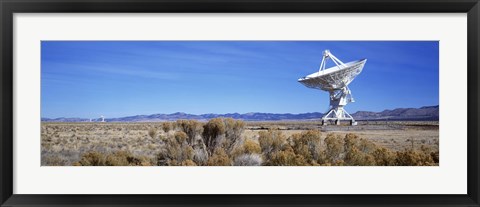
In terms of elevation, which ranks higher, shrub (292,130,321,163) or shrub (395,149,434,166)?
shrub (292,130,321,163)

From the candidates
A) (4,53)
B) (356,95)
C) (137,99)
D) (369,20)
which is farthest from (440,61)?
(4,53)

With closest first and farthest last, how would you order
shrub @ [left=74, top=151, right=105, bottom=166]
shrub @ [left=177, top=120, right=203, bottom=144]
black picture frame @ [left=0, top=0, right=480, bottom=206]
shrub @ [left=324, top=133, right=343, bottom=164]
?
black picture frame @ [left=0, top=0, right=480, bottom=206] → shrub @ [left=74, top=151, right=105, bottom=166] → shrub @ [left=324, top=133, right=343, bottom=164] → shrub @ [left=177, top=120, right=203, bottom=144]

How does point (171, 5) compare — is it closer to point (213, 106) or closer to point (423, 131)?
point (213, 106)

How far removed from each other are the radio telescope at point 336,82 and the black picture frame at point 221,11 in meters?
1.01

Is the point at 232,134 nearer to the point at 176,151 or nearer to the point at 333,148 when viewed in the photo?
the point at 176,151

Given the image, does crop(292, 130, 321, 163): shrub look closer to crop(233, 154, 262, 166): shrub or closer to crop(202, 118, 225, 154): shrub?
crop(233, 154, 262, 166): shrub

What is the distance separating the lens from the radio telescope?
6.04 metres

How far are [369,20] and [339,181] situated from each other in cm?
160

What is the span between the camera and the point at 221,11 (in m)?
5.06

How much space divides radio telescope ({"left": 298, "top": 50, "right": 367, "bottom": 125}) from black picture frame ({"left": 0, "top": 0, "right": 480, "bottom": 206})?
39.8 inches

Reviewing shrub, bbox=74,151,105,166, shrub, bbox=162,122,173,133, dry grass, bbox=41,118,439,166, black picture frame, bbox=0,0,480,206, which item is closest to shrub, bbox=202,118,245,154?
dry grass, bbox=41,118,439,166

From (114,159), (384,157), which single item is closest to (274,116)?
(384,157)

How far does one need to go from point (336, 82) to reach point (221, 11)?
6.23 feet

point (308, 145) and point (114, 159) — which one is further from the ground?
point (308, 145)
